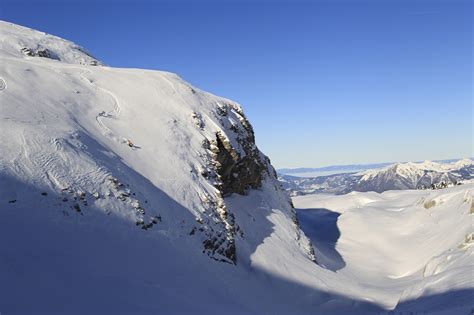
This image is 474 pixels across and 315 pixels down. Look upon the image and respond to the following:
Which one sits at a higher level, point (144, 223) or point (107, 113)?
point (107, 113)

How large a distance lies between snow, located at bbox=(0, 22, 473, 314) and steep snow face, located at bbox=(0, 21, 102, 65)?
0.25 m

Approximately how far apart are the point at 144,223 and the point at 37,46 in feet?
86.8

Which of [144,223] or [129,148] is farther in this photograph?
[129,148]

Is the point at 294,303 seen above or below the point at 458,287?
below

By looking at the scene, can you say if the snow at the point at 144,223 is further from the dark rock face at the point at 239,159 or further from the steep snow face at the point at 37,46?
the dark rock face at the point at 239,159

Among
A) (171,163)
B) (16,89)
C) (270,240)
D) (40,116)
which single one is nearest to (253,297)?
(270,240)

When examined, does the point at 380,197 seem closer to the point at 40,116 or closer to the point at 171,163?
the point at 171,163

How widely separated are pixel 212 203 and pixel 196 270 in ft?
19.4

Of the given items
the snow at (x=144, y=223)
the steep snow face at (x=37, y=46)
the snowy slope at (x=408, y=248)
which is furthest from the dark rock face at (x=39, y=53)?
the snowy slope at (x=408, y=248)

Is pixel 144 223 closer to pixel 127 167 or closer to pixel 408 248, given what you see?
pixel 127 167

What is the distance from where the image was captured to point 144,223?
56.9 ft

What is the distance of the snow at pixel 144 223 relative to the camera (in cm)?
1184

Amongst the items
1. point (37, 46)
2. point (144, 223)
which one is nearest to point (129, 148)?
point (144, 223)

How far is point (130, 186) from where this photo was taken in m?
18.2
